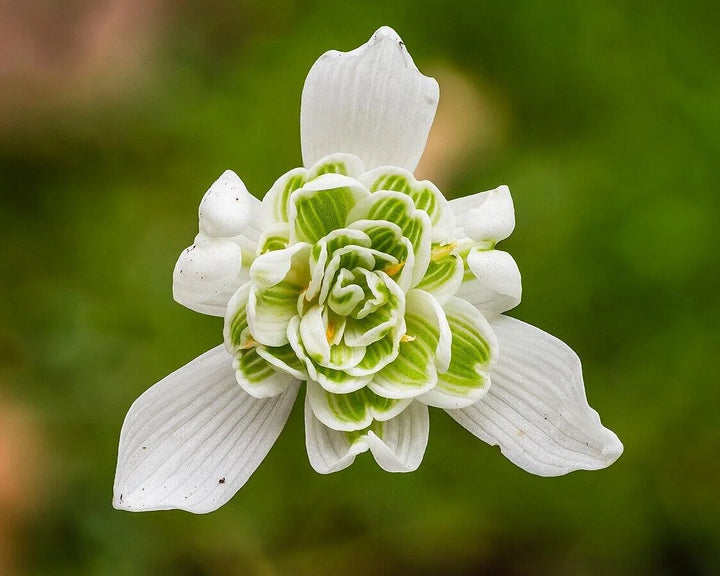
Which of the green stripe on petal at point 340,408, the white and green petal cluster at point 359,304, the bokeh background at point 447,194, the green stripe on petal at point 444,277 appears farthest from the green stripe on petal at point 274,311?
the bokeh background at point 447,194

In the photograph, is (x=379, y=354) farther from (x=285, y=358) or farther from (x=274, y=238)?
(x=274, y=238)

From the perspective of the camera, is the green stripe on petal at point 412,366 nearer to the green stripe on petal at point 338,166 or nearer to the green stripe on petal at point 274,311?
the green stripe on petal at point 274,311

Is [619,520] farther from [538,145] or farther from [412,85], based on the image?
[412,85]
